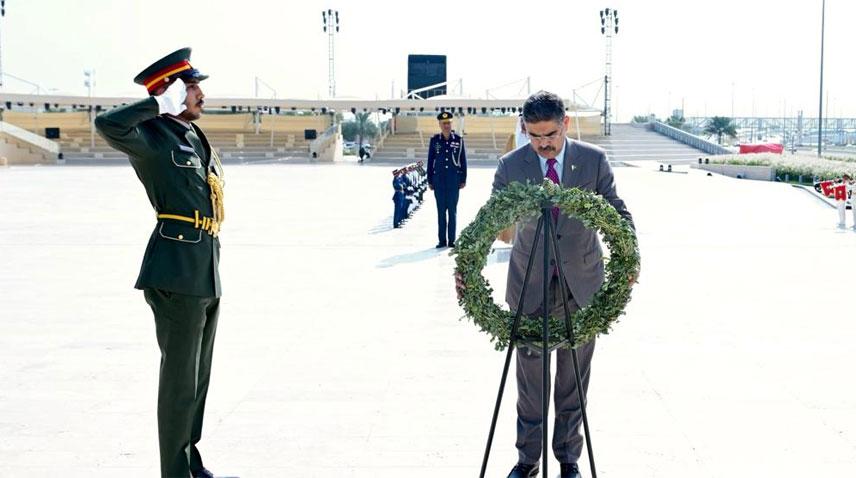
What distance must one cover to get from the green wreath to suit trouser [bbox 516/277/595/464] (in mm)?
261

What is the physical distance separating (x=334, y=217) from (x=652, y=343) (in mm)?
10294

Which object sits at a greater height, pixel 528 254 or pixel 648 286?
pixel 528 254

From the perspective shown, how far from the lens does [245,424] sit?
15.6 feet

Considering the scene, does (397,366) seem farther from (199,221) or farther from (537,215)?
(537,215)

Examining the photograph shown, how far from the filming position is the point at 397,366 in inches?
230

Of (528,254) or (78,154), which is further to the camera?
(78,154)

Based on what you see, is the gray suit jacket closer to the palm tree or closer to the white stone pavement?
the white stone pavement

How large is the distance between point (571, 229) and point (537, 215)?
423 millimetres

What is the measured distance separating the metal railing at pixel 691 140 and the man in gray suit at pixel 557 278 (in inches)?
1800

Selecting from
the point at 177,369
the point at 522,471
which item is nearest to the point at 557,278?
the point at 522,471

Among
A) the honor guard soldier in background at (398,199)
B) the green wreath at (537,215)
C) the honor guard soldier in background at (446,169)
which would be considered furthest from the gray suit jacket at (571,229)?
the honor guard soldier in background at (398,199)

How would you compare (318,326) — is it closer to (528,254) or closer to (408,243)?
(528,254)

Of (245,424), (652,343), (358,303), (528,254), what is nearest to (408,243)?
(358,303)

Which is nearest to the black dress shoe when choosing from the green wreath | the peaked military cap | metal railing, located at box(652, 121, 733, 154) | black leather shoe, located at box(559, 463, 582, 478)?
black leather shoe, located at box(559, 463, 582, 478)
